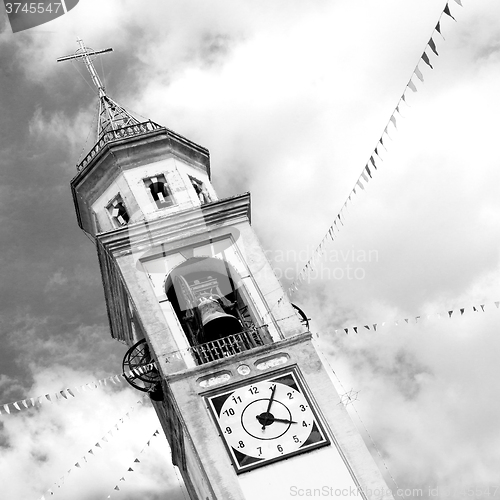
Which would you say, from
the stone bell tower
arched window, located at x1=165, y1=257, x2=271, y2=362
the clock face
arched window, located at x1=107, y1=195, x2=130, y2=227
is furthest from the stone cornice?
the clock face

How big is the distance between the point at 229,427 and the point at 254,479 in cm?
122

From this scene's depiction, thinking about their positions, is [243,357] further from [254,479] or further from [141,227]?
[141,227]

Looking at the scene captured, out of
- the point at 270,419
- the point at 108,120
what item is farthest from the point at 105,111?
the point at 270,419

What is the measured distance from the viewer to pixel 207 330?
821 inches

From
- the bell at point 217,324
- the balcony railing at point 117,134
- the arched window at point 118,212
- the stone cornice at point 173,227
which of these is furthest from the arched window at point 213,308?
the balcony railing at point 117,134

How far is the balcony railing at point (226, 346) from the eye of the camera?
2031cm

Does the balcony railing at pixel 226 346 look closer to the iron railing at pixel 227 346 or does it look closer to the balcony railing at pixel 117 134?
the iron railing at pixel 227 346

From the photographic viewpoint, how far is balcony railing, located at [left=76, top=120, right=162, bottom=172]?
24672mm

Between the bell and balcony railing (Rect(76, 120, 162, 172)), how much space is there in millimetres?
6016

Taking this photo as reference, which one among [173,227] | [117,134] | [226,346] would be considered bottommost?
[226,346]

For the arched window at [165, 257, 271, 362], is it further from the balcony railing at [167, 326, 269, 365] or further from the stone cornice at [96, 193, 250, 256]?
the stone cornice at [96, 193, 250, 256]

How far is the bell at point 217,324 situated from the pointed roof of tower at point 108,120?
608cm

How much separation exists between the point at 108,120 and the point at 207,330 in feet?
26.6

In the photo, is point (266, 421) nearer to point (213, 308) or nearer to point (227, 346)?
point (227, 346)
